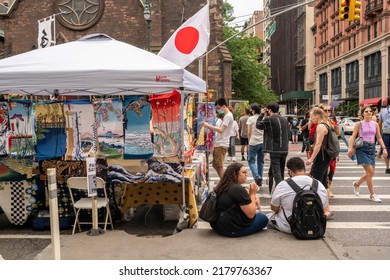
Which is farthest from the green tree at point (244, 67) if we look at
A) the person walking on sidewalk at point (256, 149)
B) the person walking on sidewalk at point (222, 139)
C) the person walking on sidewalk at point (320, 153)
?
the person walking on sidewalk at point (320, 153)

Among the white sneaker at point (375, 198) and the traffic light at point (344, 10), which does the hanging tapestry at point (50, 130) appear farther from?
the traffic light at point (344, 10)

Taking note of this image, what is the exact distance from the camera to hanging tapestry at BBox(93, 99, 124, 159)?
22.1ft

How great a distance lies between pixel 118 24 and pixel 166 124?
973 inches

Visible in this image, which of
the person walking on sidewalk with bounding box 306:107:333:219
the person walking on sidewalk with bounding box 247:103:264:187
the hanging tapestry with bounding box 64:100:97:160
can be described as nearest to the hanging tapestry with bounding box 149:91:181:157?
the hanging tapestry with bounding box 64:100:97:160

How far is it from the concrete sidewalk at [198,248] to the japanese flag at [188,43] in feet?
10.7

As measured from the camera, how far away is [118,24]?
2989 cm

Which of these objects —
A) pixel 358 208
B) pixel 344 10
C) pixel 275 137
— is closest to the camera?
pixel 358 208

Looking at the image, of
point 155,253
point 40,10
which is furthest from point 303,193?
point 40,10

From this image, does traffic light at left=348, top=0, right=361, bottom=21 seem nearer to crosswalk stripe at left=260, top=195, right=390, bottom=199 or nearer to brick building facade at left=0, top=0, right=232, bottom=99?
crosswalk stripe at left=260, top=195, right=390, bottom=199

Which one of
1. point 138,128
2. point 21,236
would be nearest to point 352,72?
point 138,128

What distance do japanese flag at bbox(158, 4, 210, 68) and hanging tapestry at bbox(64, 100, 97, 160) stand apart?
182 centimetres

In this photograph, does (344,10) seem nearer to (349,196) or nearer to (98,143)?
(349,196)

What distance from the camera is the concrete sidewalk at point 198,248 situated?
5.02 meters

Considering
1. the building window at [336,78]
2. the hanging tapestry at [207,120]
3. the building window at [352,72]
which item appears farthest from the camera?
the building window at [336,78]
